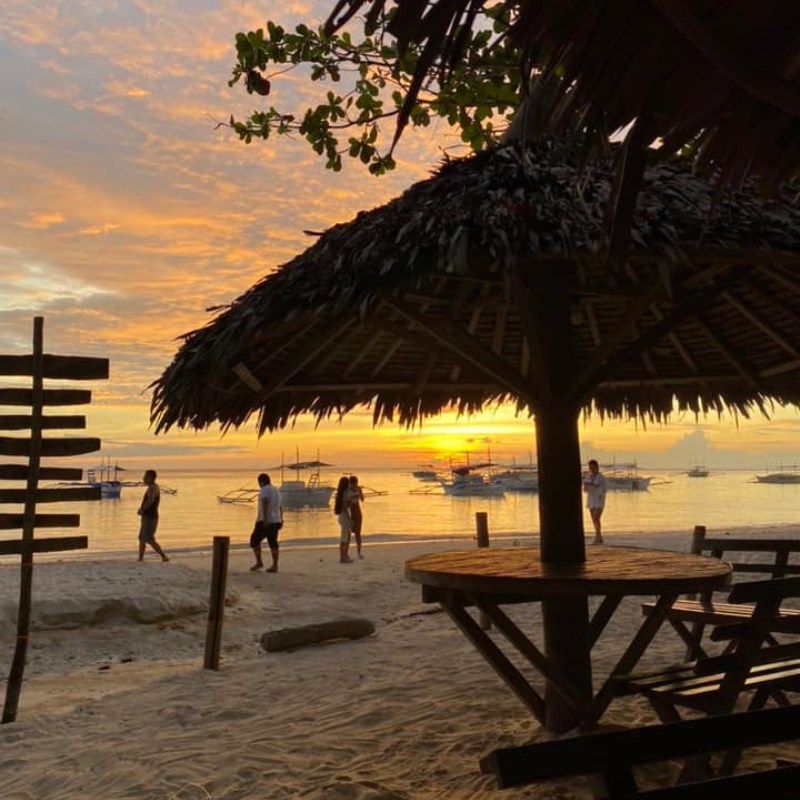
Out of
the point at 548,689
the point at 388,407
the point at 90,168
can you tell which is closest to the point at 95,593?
the point at 388,407

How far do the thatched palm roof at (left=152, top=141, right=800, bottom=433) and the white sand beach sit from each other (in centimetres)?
193

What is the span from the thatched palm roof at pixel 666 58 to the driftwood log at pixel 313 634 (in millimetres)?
5700

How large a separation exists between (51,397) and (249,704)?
2.75 m

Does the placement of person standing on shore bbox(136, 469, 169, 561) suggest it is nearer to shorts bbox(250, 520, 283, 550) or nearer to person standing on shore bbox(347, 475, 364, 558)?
shorts bbox(250, 520, 283, 550)

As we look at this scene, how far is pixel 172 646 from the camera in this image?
26.6 feet

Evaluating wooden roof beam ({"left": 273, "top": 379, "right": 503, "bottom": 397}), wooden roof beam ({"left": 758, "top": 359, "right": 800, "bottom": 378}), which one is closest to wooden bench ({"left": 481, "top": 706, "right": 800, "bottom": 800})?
wooden roof beam ({"left": 758, "top": 359, "right": 800, "bottom": 378})

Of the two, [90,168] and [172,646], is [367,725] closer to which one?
[172,646]

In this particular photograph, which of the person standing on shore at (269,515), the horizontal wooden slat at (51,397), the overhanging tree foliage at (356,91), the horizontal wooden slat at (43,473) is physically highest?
the overhanging tree foliage at (356,91)

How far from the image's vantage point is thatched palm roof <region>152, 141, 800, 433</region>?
3.55 m

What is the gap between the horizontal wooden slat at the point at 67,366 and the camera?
5.72m

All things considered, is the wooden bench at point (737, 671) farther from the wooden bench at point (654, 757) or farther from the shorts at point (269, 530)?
the shorts at point (269, 530)

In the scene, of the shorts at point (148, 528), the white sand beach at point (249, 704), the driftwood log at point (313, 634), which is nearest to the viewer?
the white sand beach at point (249, 704)

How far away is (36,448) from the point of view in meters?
5.78

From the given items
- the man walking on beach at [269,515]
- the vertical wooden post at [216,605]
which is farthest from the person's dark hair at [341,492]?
the vertical wooden post at [216,605]
